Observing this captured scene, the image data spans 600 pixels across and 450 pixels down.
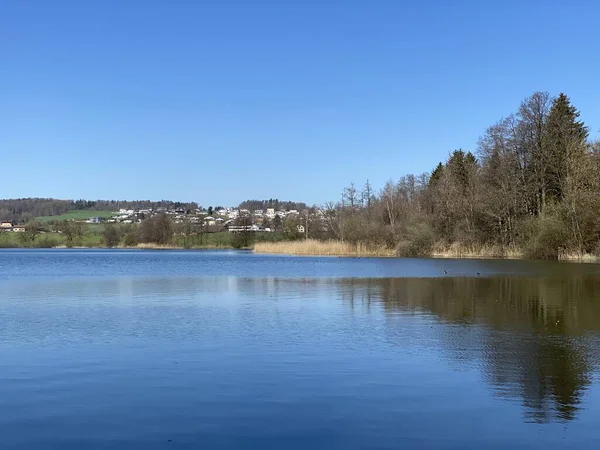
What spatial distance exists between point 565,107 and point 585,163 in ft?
37.3

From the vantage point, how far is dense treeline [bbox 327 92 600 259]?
4603 centimetres

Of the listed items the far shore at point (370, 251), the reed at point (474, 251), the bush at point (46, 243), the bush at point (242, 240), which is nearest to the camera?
the far shore at point (370, 251)

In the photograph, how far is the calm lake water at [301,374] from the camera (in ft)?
24.2

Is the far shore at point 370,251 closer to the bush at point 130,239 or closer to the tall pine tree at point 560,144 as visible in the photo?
the tall pine tree at point 560,144

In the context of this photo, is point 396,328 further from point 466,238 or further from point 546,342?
point 466,238

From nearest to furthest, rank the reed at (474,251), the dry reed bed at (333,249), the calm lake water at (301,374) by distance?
the calm lake water at (301,374) < the reed at (474,251) < the dry reed bed at (333,249)

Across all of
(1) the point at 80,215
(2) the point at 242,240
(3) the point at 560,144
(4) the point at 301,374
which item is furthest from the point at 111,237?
(4) the point at 301,374

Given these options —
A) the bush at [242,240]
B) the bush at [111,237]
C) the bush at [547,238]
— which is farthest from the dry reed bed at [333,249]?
the bush at [111,237]

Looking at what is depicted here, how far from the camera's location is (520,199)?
179ft

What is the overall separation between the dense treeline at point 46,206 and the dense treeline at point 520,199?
114 meters

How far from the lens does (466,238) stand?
58.0 m

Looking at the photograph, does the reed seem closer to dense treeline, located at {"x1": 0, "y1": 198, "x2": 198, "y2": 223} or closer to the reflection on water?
the reflection on water

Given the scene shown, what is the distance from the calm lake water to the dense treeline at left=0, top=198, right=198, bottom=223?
143910mm

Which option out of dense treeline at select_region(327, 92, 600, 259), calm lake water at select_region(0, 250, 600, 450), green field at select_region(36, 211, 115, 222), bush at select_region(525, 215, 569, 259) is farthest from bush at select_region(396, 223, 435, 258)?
green field at select_region(36, 211, 115, 222)
